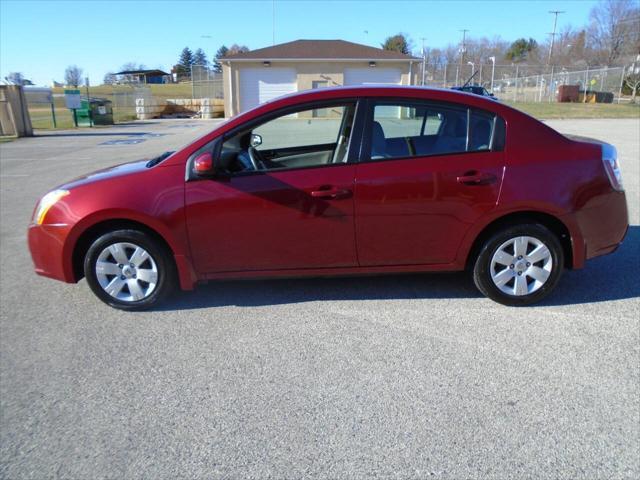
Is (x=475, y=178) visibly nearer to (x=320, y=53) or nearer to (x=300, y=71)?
(x=300, y=71)

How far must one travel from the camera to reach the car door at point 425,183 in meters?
4.08

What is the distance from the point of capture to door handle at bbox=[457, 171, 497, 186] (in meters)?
4.08

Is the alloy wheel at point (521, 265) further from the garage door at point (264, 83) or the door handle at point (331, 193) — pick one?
the garage door at point (264, 83)

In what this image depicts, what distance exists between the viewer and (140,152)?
53.7ft

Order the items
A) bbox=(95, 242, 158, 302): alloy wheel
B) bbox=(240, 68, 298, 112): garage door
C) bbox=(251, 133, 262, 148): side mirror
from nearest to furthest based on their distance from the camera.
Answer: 1. bbox=(95, 242, 158, 302): alloy wheel
2. bbox=(251, 133, 262, 148): side mirror
3. bbox=(240, 68, 298, 112): garage door

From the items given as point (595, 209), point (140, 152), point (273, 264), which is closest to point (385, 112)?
point (273, 264)

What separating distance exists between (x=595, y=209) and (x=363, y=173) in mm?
1952

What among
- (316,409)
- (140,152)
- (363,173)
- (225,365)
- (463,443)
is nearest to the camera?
(463,443)

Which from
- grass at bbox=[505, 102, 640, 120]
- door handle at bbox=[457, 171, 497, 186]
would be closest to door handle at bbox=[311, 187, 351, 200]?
door handle at bbox=[457, 171, 497, 186]

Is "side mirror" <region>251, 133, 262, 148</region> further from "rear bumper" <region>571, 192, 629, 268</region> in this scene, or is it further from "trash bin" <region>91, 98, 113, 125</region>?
"trash bin" <region>91, 98, 113, 125</region>

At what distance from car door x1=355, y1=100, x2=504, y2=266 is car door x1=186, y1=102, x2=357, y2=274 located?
162 millimetres

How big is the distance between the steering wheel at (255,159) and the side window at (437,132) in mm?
977

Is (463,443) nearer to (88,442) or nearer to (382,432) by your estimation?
(382,432)

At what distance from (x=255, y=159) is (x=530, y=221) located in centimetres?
236
